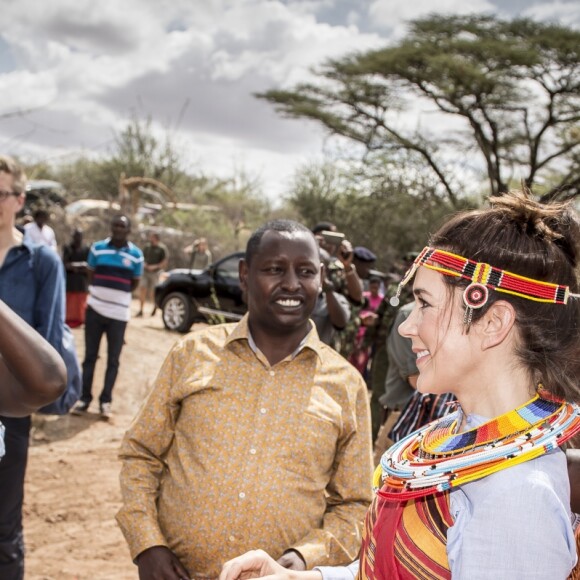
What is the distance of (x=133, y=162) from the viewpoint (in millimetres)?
26797

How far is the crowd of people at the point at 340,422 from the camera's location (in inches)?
51.1

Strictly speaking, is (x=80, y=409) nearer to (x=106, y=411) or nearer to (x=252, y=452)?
(x=106, y=411)

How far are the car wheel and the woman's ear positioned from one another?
430 inches

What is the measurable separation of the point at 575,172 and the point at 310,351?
734 inches

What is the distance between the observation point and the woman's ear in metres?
1.43

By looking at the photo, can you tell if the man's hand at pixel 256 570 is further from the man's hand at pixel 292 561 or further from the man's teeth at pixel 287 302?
the man's teeth at pixel 287 302

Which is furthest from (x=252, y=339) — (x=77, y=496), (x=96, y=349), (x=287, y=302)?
(x=96, y=349)

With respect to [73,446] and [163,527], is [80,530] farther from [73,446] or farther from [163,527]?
[163,527]

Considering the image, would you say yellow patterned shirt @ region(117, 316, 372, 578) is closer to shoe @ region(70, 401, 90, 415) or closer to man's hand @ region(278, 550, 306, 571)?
man's hand @ region(278, 550, 306, 571)

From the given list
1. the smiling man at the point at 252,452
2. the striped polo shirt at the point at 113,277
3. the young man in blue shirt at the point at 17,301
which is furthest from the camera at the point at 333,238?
the smiling man at the point at 252,452

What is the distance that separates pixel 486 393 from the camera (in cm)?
146

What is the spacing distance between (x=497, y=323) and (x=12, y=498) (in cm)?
237

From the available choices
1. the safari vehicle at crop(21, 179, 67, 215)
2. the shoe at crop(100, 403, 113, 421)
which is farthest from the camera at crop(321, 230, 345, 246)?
the safari vehicle at crop(21, 179, 67, 215)

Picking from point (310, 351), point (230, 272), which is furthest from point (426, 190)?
point (310, 351)
